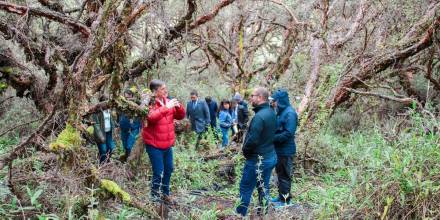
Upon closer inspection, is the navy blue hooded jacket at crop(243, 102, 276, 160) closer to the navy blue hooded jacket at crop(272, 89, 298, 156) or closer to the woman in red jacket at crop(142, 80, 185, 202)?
the navy blue hooded jacket at crop(272, 89, 298, 156)

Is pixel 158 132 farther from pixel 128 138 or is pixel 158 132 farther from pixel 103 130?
pixel 128 138

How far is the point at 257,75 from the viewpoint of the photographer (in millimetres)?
18859

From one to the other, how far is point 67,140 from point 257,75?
14408 mm

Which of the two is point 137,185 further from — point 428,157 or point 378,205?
point 428,157

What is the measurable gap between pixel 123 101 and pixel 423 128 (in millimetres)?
3668


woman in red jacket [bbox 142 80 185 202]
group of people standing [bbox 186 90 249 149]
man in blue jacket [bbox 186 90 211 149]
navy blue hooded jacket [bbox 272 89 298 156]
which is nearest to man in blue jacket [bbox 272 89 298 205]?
navy blue hooded jacket [bbox 272 89 298 156]

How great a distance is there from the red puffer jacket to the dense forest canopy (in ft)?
0.57

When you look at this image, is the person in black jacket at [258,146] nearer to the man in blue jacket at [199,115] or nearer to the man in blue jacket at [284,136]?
Result: the man in blue jacket at [284,136]

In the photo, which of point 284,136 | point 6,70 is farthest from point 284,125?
point 6,70

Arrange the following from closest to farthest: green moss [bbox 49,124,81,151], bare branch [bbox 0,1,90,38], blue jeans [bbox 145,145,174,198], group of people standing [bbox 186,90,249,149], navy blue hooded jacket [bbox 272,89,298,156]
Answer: green moss [bbox 49,124,81,151]
blue jeans [bbox 145,145,174,198]
navy blue hooded jacket [bbox 272,89,298,156]
bare branch [bbox 0,1,90,38]
group of people standing [bbox 186,90,249,149]

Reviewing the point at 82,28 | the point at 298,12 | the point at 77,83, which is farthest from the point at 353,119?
the point at 77,83

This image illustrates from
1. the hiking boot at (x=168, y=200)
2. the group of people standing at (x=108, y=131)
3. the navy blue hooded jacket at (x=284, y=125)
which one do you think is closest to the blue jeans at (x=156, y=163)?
the hiking boot at (x=168, y=200)

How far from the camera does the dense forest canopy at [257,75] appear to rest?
4848 millimetres

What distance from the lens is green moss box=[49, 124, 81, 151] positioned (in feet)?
15.7
